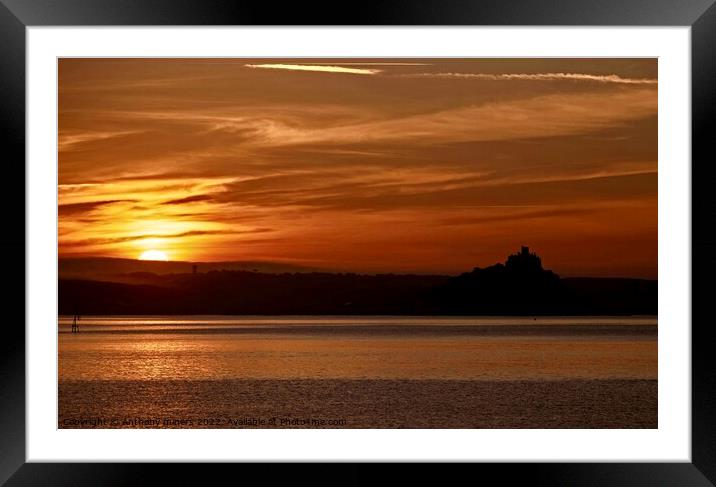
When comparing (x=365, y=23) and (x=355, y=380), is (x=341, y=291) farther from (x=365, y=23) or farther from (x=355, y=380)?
(x=365, y=23)

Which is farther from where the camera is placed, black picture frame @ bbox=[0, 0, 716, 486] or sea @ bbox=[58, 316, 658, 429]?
sea @ bbox=[58, 316, 658, 429]

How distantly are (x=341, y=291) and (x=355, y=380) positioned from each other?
1726 centimetres

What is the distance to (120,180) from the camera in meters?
31.8

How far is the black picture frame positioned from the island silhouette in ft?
98.9

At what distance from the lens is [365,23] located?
10.5 ft

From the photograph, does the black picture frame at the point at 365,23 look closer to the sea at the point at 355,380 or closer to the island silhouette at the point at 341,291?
the sea at the point at 355,380

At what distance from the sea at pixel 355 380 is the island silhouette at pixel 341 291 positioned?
2.16m

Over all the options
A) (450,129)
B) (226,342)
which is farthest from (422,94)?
(226,342)

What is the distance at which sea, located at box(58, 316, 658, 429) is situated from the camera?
15531 millimetres

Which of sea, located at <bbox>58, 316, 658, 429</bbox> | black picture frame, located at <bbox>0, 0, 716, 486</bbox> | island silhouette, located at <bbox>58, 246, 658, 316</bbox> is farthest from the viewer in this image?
island silhouette, located at <bbox>58, 246, 658, 316</bbox>

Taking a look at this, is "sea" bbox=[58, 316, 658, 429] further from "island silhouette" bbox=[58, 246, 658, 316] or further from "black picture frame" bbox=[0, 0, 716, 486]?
"black picture frame" bbox=[0, 0, 716, 486]

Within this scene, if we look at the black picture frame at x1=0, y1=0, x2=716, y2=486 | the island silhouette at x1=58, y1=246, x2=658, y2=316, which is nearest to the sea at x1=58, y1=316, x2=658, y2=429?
the island silhouette at x1=58, y1=246, x2=658, y2=316

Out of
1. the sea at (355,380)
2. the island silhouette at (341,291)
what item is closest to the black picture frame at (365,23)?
the sea at (355,380)

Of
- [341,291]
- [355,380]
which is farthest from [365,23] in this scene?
[341,291]
